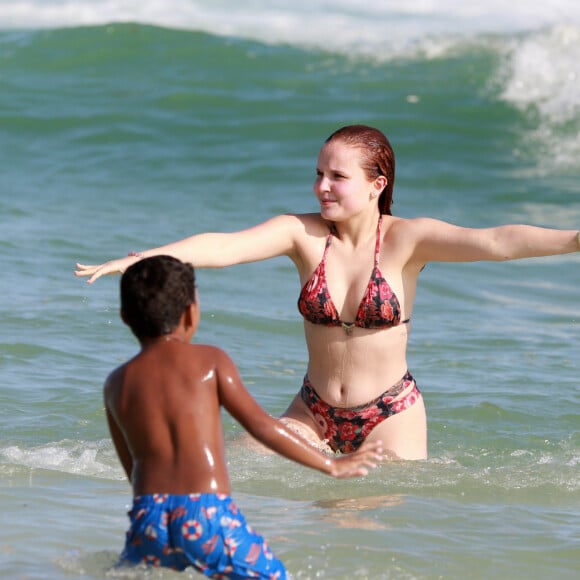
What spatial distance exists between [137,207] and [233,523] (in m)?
9.47

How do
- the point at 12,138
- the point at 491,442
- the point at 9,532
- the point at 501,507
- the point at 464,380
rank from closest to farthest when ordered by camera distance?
the point at 9,532, the point at 501,507, the point at 491,442, the point at 464,380, the point at 12,138

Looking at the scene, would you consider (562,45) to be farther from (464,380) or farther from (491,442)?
(491,442)

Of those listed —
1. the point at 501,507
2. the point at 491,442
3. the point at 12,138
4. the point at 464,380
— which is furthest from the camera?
the point at 12,138

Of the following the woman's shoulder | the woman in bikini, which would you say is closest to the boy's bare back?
the woman in bikini

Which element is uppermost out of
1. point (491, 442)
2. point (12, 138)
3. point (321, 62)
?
point (321, 62)

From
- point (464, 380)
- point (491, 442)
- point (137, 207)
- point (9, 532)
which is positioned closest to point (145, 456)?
point (9, 532)

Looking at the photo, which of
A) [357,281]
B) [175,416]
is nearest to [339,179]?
[357,281]

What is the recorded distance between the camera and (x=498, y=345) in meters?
8.40

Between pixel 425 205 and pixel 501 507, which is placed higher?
pixel 425 205

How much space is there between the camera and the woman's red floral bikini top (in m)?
5.37

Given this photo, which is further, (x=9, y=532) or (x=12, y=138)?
(x=12, y=138)

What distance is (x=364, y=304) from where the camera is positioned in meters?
5.37

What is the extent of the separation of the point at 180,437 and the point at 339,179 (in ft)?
7.12

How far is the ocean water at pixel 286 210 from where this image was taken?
470cm
